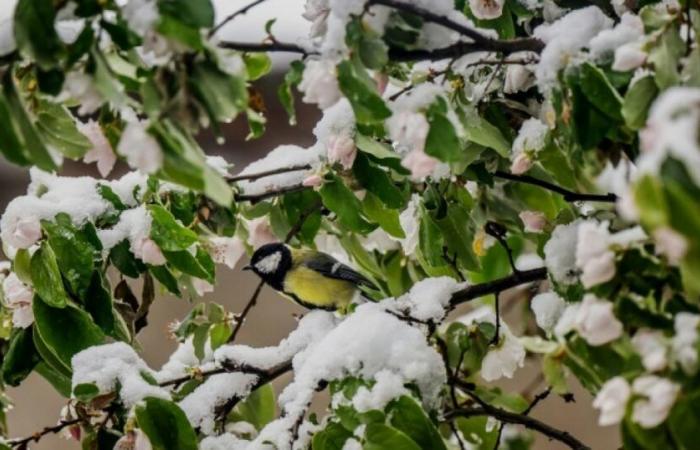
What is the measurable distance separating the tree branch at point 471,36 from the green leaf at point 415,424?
314 millimetres

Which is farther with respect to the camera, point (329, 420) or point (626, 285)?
point (329, 420)

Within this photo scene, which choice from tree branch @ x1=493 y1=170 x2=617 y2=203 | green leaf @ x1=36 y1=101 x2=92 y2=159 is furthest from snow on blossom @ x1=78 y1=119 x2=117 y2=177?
tree branch @ x1=493 y1=170 x2=617 y2=203

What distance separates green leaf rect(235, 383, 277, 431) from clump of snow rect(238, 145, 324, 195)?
25 cm

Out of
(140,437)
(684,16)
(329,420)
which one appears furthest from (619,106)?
(140,437)

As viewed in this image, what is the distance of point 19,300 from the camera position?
1.16 meters

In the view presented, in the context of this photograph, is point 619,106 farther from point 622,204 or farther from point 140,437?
point 140,437

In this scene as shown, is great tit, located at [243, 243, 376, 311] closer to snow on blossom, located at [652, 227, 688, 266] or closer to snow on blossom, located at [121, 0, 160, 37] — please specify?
snow on blossom, located at [121, 0, 160, 37]

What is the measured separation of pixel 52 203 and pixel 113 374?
0.23m

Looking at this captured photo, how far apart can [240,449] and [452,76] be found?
0.47 meters

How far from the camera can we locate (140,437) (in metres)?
1.00

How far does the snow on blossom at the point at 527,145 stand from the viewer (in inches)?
42.4

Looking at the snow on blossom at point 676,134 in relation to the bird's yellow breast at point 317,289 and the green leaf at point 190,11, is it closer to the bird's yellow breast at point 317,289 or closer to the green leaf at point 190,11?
the green leaf at point 190,11

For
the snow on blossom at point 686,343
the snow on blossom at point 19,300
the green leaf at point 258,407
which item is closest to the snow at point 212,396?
the green leaf at point 258,407

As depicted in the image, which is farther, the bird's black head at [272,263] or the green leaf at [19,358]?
the bird's black head at [272,263]
